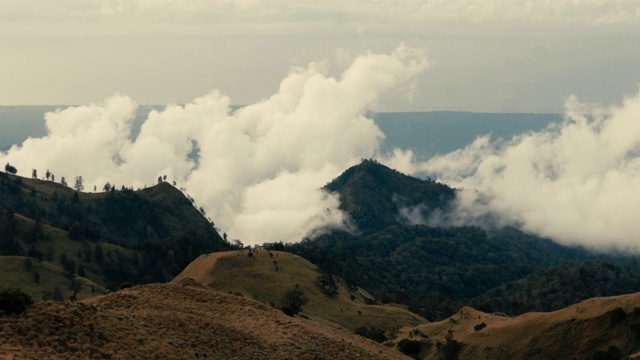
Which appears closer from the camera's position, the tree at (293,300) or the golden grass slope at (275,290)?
the tree at (293,300)

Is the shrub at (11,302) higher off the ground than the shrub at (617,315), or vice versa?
the shrub at (11,302)

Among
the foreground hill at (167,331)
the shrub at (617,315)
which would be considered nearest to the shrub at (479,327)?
the shrub at (617,315)

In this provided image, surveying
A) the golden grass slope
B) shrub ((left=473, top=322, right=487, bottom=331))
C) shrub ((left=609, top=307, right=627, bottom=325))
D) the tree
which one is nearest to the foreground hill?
shrub ((left=609, top=307, right=627, bottom=325))

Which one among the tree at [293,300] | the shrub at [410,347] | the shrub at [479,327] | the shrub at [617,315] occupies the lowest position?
the shrub at [410,347]

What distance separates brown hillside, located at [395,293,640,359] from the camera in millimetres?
96188

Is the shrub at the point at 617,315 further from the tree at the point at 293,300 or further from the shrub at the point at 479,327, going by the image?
the tree at the point at 293,300

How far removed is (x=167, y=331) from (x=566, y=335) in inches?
2690

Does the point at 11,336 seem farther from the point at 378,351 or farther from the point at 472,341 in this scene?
the point at 472,341

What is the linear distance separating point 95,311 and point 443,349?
76271mm

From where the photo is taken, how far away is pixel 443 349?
4759 inches

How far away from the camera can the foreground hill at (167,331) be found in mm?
54719

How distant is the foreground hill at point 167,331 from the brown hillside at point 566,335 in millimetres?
30461

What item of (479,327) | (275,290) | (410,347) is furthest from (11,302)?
(275,290)

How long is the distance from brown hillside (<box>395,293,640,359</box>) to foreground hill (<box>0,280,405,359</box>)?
99.9ft
